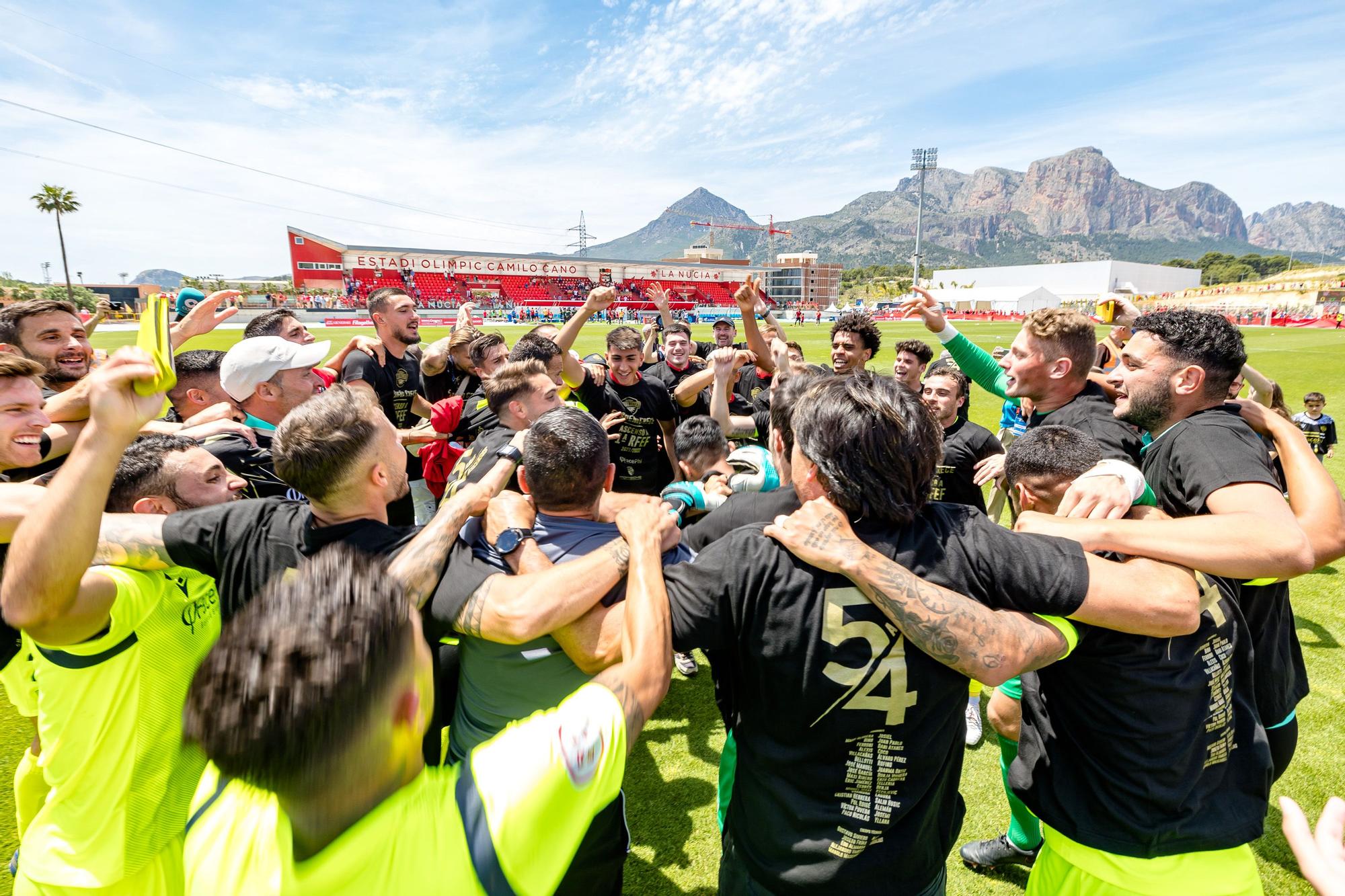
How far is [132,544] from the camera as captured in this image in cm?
209

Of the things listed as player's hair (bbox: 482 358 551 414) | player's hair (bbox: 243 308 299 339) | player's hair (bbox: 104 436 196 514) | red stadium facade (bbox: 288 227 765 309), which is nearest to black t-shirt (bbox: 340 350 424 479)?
player's hair (bbox: 243 308 299 339)

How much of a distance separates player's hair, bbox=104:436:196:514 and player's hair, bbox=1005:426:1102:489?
11.5 ft

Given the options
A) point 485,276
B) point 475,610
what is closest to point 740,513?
point 475,610

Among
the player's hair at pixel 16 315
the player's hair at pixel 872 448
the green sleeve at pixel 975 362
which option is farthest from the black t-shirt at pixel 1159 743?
the player's hair at pixel 16 315

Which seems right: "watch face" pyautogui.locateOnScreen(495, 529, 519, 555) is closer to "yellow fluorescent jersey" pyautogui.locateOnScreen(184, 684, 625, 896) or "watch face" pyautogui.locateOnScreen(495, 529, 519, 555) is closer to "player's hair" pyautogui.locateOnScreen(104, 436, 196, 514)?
"yellow fluorescent jersey" pyautogui.locateOnScreen(184, 684, 625, 896)

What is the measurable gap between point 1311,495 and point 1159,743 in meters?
1.21

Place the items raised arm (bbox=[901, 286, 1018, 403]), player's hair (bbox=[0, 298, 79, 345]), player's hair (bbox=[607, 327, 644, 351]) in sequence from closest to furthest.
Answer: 1. player's hair (bbox=[0, 298, 79, 345])
2. raised arm (bbox=[901, 286, 1018, 403])
3. player's hair (bbox=[607, 327, 644, 351])

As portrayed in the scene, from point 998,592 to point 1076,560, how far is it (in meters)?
0.22

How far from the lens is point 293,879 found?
1006mm

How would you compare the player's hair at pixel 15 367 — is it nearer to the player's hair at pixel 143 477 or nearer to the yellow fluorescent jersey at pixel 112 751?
the player's hair at pixel 143 477

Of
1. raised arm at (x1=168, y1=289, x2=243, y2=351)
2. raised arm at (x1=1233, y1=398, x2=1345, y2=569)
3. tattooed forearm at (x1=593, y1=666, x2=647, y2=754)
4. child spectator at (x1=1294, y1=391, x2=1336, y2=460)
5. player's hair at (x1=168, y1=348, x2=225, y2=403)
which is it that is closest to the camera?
tattooed forearm at (x1=593, y1=666, x2=647, y2=754)

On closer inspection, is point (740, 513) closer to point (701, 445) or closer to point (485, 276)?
point (701, 445)

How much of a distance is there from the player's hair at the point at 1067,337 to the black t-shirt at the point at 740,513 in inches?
95.8

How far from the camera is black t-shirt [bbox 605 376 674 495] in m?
5.77
